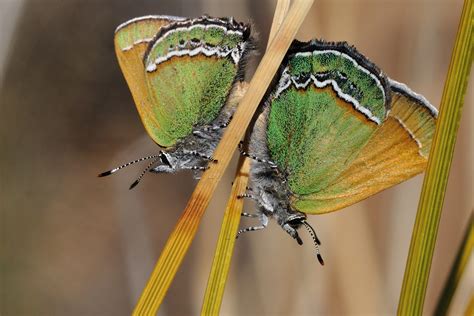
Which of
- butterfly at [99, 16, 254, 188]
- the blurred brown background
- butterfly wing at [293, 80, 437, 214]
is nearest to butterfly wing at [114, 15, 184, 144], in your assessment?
butterfly at [99, 16, 254, 188]

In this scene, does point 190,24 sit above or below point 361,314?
above

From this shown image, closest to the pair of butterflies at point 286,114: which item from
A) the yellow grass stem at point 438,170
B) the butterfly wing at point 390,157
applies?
the butterfly wing at point 390,157

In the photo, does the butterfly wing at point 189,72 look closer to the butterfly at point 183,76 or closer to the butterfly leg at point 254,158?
the butterfly at point 183,76

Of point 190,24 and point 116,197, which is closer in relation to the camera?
point 190,24

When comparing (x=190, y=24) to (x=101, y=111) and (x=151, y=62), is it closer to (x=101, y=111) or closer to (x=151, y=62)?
(x=151, y=62)

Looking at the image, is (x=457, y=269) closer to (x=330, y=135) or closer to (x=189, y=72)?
(x=330, y=135)

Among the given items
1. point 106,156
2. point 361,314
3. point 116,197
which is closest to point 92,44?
point 106,156

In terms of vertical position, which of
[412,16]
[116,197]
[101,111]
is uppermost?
[412,16]

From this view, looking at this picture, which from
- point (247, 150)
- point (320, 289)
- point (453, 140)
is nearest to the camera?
point (453, 140)
